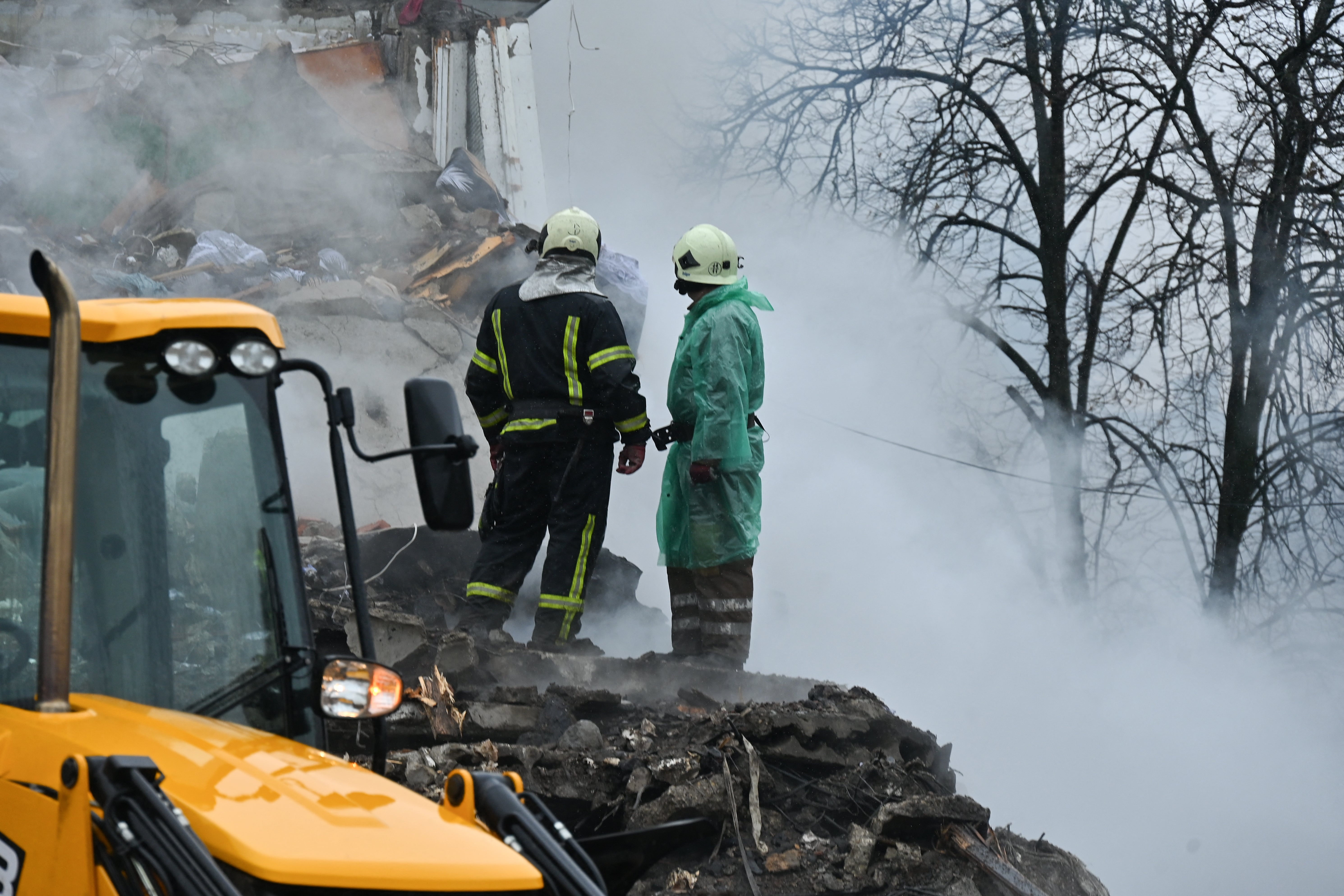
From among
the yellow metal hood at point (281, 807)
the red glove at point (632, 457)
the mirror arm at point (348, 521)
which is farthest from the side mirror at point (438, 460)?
the red glove at point (632, 457)

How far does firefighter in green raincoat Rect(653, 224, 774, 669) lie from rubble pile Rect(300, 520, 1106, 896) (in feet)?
2.01

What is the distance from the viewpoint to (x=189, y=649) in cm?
199

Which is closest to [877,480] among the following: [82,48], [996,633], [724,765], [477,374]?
[996,633]

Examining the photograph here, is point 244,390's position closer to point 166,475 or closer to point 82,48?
point 166,475

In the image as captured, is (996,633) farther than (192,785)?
Yes

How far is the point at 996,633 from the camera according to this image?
8.41m

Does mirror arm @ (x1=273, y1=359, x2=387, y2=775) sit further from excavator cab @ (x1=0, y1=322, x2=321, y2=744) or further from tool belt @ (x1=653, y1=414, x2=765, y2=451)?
tool belt @ (x1=653, y1=414, x2=765, y2=451)

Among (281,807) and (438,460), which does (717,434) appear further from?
(281,807)

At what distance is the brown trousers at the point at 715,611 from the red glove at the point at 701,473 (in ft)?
1.43

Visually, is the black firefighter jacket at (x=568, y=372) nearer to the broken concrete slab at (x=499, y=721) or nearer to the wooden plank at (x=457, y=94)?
the broken concrete slab at (x=499, y=721)

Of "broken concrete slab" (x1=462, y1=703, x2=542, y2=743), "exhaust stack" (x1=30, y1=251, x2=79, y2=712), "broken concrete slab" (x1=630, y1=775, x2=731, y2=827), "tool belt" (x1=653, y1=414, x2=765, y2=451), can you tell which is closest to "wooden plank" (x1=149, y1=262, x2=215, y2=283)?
"tool belt" (x1=653, y1=414, x2=765, y2=451)

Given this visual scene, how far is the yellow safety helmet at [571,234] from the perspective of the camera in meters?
5.71

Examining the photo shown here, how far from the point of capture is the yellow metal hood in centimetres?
150

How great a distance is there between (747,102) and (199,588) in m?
8.57
